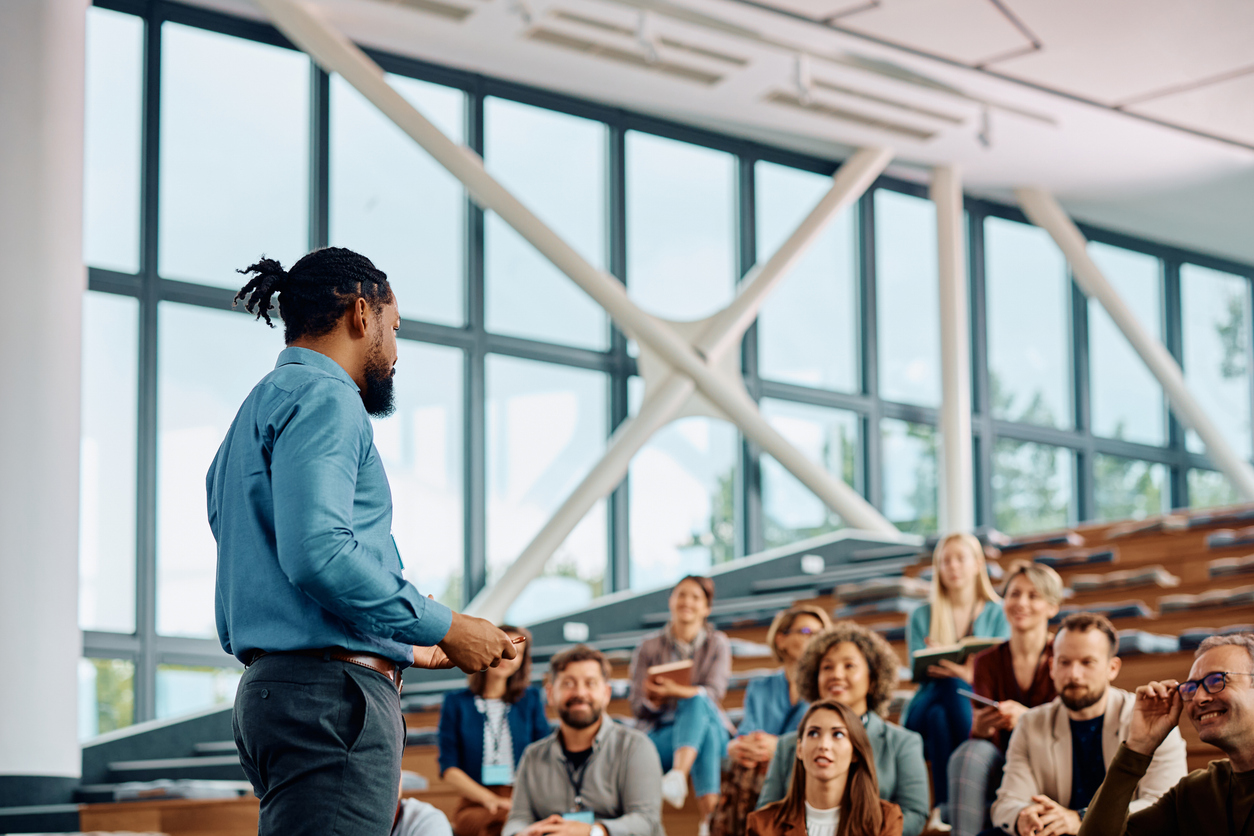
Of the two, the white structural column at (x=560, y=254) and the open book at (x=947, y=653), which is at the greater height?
the white structural column at (x=560, y=254)

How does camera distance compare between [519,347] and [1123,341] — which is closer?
[519,347]

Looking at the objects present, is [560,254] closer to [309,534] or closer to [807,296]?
[807,296]

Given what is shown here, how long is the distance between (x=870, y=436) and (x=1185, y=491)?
271 centimetres

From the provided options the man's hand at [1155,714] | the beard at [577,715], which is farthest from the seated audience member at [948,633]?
the man's hand at [1155,714]

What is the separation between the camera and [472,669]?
5.94ft

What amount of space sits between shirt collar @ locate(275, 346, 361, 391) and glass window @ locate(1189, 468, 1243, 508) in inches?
395

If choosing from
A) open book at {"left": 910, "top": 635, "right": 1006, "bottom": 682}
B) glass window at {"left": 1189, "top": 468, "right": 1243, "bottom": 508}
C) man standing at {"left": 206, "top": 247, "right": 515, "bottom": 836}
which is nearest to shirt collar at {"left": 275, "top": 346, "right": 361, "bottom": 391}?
man standing at {"left": 206, "top": 247, "right": 515, "bottom": 836}

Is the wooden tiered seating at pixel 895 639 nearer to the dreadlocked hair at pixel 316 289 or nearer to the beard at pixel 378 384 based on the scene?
the beard at pixel 378 384

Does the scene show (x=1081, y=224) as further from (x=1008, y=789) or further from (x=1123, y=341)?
(x=1008, y=789)

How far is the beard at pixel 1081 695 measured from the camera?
345cm

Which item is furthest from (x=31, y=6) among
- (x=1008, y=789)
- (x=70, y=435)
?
(x=1008, y=789)

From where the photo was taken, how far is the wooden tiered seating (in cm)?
479

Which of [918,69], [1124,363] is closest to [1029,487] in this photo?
[1124,363]

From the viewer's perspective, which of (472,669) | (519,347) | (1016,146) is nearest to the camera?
(472,669)
